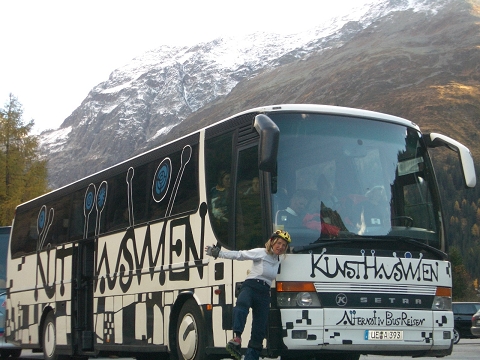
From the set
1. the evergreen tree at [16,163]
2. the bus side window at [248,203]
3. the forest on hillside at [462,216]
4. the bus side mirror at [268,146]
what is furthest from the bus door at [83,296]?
the forest on hillside at [462,216]

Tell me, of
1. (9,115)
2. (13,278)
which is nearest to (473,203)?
(9,115)

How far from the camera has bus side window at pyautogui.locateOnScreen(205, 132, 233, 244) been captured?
1015 cm

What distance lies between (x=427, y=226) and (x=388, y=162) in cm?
91

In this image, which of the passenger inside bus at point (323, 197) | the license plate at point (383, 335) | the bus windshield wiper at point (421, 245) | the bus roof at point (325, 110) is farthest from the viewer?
the bus roof at point (325, 110)

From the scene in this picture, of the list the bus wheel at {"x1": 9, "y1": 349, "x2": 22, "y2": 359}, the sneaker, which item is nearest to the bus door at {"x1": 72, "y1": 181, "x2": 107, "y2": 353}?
the sneaker

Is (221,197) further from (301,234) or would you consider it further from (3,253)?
(3,253)

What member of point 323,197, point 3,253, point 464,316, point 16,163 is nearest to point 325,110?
point 323,197

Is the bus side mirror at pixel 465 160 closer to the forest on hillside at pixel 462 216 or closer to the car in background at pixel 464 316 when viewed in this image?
the car in background at pixel 464 316

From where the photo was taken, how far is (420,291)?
32.0ft

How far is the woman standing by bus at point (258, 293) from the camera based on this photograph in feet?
29.2

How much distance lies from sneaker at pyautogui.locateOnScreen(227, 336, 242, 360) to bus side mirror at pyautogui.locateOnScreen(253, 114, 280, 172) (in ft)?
6.25

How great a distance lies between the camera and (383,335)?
9367 mm

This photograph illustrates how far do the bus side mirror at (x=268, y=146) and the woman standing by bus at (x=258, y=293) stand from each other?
76 cm

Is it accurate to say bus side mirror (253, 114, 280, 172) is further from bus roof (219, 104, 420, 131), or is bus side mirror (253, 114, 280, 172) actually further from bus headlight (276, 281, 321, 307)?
bus headlight (276, 281, 321, 307)
